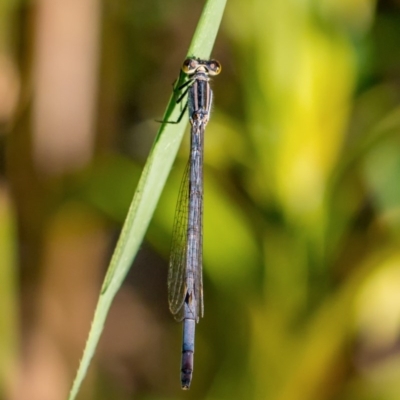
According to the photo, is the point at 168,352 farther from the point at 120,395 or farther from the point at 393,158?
the point at 393,158

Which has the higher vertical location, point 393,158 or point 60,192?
point 393,158

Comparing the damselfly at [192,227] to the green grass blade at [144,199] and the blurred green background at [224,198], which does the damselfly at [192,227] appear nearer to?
the blurred green background at [224,198]

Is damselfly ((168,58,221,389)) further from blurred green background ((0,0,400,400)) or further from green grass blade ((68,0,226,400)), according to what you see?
green grass blade ((68,0,226,400))

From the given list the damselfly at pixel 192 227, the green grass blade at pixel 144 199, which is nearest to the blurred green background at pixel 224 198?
the damselfly at pixel 192 227

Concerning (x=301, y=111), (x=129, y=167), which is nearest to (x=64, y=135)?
(x=129, y=167)

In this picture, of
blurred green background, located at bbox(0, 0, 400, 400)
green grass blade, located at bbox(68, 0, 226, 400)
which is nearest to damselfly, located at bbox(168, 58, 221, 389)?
blurred green background, located at bbox(0, 0, 400, 400)

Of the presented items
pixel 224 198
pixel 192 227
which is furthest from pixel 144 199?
pixel 224 198

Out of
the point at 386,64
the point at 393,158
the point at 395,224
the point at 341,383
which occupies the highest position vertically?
the point at 386,64
